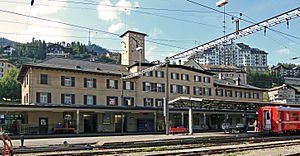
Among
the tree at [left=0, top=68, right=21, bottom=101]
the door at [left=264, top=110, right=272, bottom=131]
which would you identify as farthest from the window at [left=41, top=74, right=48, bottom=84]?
the tree at [left=0, top=68, right=21, bottom=101]

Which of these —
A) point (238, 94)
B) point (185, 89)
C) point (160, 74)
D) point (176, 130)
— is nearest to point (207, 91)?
point (185, 89)

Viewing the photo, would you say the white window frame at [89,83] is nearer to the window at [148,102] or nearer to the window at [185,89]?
the window at [148,102]

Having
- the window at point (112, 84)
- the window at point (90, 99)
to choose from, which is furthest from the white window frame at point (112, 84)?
the window at point (90, 99)

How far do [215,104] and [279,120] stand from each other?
15.4 m


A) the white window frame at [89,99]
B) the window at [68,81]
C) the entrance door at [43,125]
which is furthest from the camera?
the white window frame at [89,99]

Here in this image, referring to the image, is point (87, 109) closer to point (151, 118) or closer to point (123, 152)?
point (151, 118)

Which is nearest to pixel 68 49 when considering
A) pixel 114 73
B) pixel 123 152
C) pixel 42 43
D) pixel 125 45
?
pixel 42 43

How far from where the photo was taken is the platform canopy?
42.8 m

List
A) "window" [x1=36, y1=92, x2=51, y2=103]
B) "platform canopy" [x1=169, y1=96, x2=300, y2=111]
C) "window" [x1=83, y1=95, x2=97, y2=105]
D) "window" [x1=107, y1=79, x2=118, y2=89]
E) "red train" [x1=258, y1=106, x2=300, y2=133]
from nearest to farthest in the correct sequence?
"red train" [x1=258, y1=106, x2=300, y2=133] < "platform canopy" [x1=169, y1=96, x2=300, y2=111] < "window" [x1=36, y1=92, x2=51, y2=103] < "window" [x1=83, y1=95, x2=97, y2=105] < "window" [x1=107, y1=79, x2=118, y2=89]

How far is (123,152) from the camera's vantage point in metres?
18.2

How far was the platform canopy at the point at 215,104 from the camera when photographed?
141ft

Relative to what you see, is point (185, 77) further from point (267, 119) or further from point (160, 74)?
point (267, 119)

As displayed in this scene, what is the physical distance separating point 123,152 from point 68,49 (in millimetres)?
165018

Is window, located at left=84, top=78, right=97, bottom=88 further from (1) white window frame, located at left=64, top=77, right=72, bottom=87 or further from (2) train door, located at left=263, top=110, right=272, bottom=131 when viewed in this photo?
(2) train door, located at left=263, top=110, right=272, bottom=131
